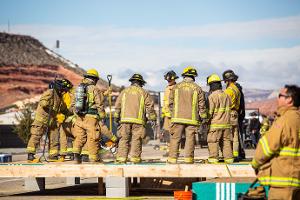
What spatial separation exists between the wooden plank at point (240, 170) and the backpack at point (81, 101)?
348cm

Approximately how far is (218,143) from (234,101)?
152 cm

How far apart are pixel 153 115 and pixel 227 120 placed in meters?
1.59

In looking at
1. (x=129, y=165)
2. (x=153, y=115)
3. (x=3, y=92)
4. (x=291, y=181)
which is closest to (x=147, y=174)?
(x=129, y=165)

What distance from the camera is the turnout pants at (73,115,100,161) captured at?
15.1 m

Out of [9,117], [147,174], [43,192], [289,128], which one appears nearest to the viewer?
[289,128]

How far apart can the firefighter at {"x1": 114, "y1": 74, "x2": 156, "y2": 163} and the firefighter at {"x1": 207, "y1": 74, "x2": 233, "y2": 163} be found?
128cm

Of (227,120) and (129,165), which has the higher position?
(227,120)

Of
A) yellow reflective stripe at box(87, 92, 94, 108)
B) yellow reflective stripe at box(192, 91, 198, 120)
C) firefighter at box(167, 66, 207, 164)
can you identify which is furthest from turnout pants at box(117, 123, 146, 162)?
yellow reflective stripe at box(192, 91, 198, 120)

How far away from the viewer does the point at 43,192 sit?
16406mm

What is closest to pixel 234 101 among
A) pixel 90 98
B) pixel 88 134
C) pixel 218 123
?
pixel 218 123

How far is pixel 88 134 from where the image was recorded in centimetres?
1514

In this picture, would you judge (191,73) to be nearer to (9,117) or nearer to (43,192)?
(43,192)

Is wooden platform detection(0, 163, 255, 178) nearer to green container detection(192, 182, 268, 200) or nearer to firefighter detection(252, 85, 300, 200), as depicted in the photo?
green container detection(192, 182, 268, 200)

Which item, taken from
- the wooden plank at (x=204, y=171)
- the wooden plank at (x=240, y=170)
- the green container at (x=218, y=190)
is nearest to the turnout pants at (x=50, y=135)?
the wooden plank at (x=204, y=171)
